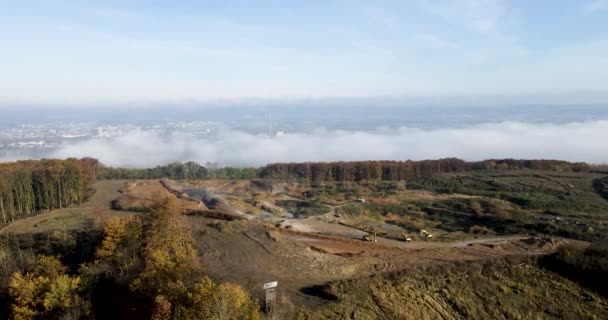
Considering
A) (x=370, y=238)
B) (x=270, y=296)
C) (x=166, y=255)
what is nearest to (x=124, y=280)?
(x=166, y=255)

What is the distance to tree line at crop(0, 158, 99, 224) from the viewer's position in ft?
145

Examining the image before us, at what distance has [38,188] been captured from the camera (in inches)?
1892

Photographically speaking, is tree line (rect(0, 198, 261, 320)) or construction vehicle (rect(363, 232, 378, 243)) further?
construction vehicle (rect(363, 232, 378, 243))

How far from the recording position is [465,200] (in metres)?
53.4

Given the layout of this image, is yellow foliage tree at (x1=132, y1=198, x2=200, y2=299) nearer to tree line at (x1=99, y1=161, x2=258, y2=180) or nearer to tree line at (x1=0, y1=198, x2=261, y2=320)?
tree line at (x1=0, y1=198, x2=261, y2=320)

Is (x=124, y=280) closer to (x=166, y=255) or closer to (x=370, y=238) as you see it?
(x=166, y=255)

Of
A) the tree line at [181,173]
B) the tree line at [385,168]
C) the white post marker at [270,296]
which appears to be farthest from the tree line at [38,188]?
the tree line at [385,168]

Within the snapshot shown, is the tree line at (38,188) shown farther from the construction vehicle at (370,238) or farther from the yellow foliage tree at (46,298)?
the construction vehicle at (370,238)

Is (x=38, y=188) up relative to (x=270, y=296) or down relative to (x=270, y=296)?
up

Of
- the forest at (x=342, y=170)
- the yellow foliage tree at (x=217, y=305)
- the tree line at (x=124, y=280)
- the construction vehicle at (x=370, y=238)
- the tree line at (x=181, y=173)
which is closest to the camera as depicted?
the yellow foliage tree at (x=217, y=305)

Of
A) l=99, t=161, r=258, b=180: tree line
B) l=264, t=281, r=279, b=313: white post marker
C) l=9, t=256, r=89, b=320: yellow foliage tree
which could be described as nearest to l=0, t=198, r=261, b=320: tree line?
l=9, t=256, r=89, b=320: yellow foliage tree

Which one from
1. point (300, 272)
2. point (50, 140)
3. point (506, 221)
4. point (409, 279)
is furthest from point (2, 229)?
point (50, 140)

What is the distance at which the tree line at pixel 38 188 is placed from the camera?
44156mm

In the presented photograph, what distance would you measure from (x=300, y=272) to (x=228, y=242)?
761cm
